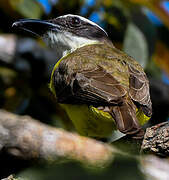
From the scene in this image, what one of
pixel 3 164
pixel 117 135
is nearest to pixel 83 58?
pixel 117 135

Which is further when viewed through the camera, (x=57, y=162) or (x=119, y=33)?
(x=119, y=33)

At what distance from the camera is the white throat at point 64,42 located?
4.07 meters

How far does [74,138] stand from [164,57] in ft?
15.7

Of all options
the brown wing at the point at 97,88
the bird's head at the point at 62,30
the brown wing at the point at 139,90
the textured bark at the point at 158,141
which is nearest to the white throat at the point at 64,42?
the bird's head at the point at 62,30

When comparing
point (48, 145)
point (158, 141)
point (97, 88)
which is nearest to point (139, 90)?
point (97, 88)

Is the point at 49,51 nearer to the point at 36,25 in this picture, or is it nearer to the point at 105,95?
the point at 36,25

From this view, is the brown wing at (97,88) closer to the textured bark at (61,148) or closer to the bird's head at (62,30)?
the bird's head at (62,30)

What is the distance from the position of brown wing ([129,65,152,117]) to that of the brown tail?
102mm

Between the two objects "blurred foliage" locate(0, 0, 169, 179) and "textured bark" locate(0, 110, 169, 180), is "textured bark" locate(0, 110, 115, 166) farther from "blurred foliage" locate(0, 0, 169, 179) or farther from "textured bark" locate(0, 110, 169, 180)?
"blurred foliage" locate(0, 0, 169, 179)

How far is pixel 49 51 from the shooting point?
511 cm

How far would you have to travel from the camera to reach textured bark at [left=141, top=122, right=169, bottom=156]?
2.10 meters

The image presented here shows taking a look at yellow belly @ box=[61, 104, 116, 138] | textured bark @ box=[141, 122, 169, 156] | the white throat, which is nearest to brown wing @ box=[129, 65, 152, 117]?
yellow belly @ box=[61, 104, 116, 138]

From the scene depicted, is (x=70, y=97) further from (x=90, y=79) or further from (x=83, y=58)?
(x=83, y=58)

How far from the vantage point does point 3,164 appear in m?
0.79
